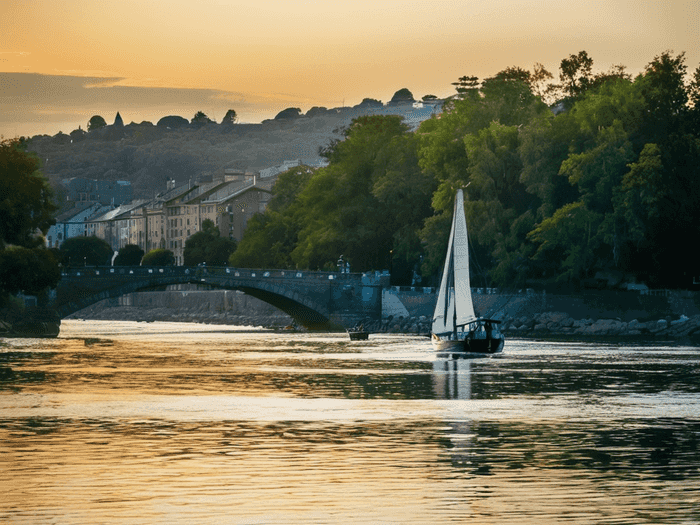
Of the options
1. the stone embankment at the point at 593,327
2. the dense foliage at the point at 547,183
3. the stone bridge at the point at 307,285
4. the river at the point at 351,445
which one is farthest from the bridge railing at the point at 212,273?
the river at the point at 351,445

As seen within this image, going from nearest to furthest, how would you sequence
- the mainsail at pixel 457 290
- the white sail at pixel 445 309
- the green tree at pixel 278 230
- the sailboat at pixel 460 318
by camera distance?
the sailboat at pixel 460 318 → the mainsail at pixel 457 290 → the white sail at pixel 445 309 → the green tree at pixel 278 230

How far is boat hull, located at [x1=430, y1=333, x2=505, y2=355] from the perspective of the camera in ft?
259

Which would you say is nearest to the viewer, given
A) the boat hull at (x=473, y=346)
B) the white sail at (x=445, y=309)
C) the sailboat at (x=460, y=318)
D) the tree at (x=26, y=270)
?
the boat hull at (x=473, y=346)

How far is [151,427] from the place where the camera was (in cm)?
3803

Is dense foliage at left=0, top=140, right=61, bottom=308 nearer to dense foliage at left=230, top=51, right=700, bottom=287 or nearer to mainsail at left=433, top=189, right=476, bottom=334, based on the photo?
mainsail at left=433, top=189, right=476, bottom=334

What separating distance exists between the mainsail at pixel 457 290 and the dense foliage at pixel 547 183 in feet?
66.3

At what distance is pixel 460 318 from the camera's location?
81062 millimetres

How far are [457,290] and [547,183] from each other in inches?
1145

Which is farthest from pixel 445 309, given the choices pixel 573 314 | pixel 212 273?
pixel 212 273

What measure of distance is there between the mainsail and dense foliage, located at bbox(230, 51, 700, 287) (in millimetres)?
20194

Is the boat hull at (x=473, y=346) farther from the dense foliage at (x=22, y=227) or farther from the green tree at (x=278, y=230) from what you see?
the green tree at (x=278, y=230)

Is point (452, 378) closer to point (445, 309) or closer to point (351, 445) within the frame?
point (445, 309)

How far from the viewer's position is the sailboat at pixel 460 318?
259ft

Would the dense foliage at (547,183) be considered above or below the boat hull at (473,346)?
above
